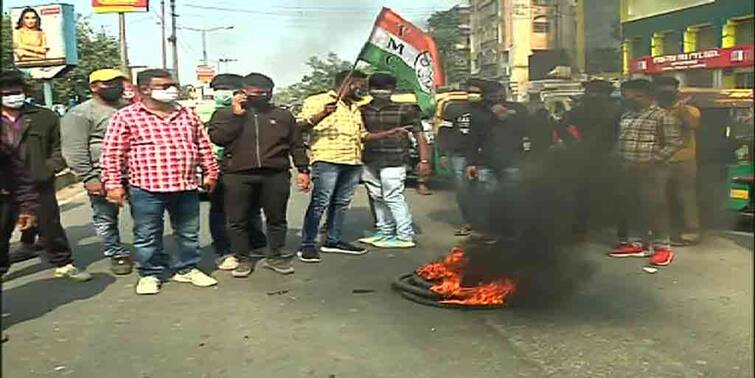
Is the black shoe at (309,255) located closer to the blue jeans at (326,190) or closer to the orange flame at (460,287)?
the blue jeans at (326,190)

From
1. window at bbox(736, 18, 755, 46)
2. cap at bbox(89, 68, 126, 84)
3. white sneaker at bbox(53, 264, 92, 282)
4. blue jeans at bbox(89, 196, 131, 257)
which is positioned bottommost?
white sneaker at bbox(53, 264, 92, 282)

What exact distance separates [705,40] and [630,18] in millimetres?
581

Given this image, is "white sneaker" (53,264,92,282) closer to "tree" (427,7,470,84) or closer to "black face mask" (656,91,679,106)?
"tree" (427,7,470,84)

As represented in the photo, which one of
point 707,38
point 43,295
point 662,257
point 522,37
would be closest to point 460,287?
point 662,257

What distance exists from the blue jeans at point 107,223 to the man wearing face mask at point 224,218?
72 centimetres

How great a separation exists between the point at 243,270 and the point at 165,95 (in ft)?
4.79

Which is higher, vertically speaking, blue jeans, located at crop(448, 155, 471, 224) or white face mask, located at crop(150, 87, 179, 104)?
white face mask, located at crop(150, 87, 179, 104)

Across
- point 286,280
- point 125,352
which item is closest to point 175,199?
point 286,280

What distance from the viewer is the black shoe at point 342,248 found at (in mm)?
7785

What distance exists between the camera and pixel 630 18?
4.14 meters

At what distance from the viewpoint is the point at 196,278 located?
21.3ft

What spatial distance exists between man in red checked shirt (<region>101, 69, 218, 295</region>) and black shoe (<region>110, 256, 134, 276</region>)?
0.66m

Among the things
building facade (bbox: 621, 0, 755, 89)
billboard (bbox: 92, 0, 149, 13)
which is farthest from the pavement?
billboard (bbox: 92, 0, 149, 13)

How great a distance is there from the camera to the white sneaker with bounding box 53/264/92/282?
265 inches
